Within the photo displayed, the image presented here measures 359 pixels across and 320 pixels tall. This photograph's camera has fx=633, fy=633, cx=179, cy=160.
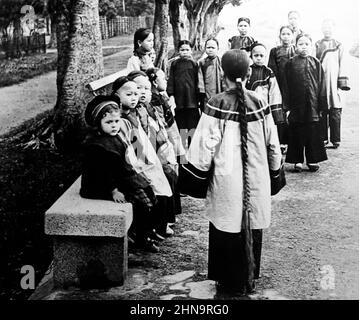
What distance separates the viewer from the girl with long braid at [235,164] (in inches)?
161

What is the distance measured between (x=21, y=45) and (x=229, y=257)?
1760cm

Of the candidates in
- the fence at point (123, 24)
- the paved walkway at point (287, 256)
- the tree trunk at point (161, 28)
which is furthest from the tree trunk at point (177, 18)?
the fence at point (123, 24)

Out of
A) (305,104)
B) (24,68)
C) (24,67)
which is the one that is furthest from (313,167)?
(24,67)

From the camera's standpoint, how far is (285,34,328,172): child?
7477mm

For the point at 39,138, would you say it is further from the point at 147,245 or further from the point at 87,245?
the point at 87,245

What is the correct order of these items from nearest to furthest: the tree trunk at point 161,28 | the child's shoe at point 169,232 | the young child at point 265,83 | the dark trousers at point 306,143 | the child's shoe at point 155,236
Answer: the child's shoe at point 155,236 → the child's shoe at point 169,232 → the young child at point 265,83 → the dark trousers at point 306,143 → the tree trunk at point 161,28

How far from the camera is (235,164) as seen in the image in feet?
13.5

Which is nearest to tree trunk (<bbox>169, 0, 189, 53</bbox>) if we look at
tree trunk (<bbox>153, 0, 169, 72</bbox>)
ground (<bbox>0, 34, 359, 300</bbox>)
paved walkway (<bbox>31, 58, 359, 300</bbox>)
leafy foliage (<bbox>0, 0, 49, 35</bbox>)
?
tree trunk (<bbox>153, 0, 169, 72</bbox>)

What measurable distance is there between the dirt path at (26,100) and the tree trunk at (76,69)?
2.99 m

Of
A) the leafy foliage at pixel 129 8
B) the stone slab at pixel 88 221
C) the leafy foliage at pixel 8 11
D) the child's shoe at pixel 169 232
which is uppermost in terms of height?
the leafy foliage at pixel 129 8

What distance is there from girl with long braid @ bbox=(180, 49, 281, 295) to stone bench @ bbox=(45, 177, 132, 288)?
1.81 ft

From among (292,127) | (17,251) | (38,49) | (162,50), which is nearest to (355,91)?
(162,50)

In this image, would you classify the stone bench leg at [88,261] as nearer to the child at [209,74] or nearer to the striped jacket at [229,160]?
the striped jacket at [229,160]

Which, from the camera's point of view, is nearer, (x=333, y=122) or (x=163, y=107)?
(x=163, y=107)
